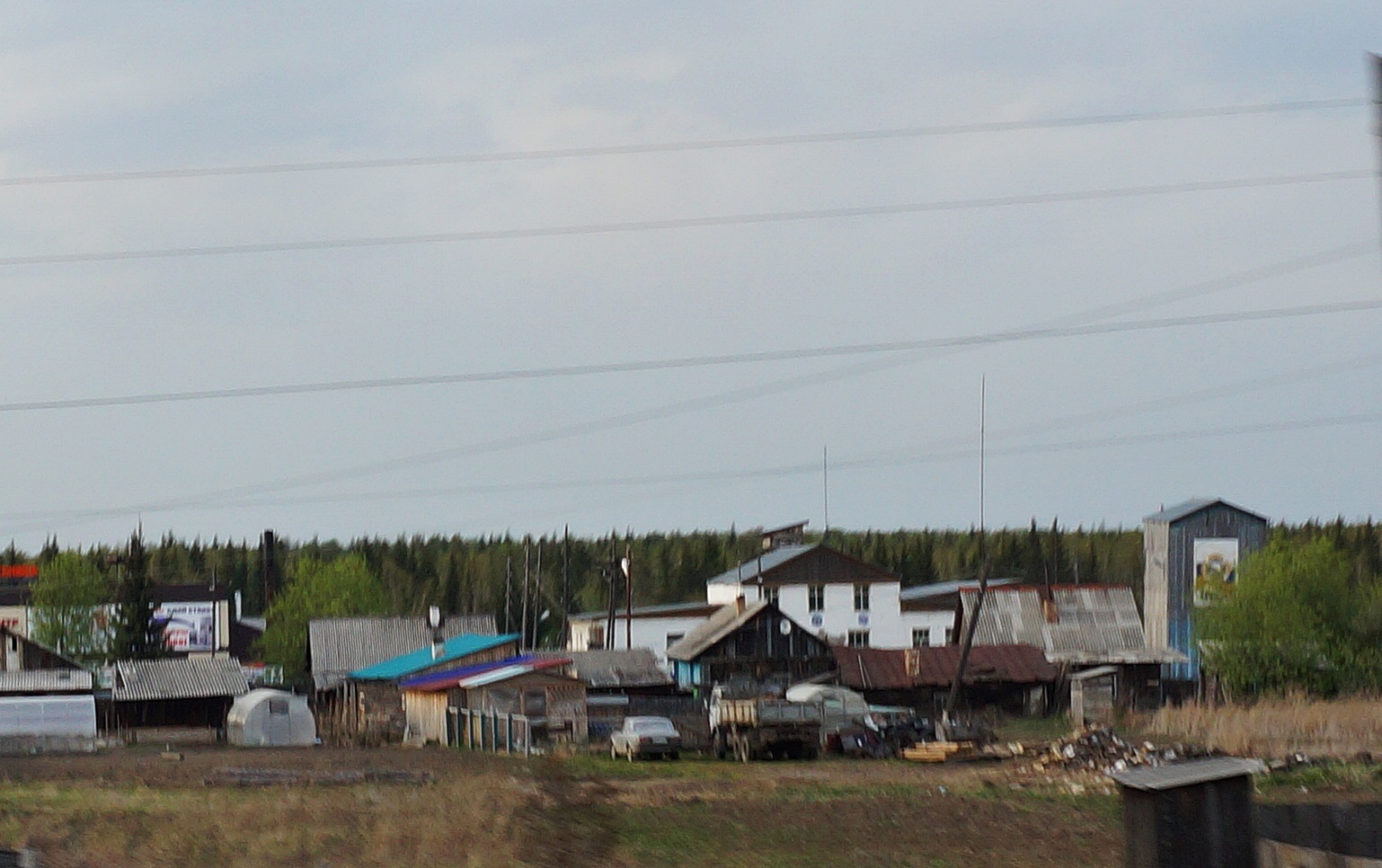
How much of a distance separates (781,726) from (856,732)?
3.51 meters

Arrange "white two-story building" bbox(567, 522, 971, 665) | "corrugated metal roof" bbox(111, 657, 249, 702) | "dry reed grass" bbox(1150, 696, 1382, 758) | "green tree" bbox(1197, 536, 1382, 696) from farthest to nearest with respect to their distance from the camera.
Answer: "white two-story building" bbox(567, 522, 971, 665) → "corrugated metal roof" bbox(111, 657, 249, 702) → "green tree" bbox(1197, 536, 1382, 696) → "dry reed grass" bbox(1150, 696, 1382, 758)

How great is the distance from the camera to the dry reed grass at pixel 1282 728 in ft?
149

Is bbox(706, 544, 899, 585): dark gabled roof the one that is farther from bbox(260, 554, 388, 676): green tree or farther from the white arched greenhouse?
the white arched greenhouse

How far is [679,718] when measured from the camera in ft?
193

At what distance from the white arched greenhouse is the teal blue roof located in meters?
3.71

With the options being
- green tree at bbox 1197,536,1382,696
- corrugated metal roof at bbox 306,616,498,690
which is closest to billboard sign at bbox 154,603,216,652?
corrugated metal roof at bbox 306,616,498,690

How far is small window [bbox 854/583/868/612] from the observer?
101 metres

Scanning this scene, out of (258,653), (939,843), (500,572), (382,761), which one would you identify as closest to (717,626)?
(382,761)

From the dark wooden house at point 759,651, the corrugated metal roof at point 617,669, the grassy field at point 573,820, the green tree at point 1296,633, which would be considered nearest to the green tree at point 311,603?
the corrugated metal roof at point 617,669

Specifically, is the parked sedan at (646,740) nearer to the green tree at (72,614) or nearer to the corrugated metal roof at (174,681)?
the corrugated metal roof at (174,681)

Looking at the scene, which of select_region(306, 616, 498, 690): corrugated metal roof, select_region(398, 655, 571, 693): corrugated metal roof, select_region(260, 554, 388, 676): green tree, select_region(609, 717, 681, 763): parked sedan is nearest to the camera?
select_region(609, 717, 681, 763): parked sedan

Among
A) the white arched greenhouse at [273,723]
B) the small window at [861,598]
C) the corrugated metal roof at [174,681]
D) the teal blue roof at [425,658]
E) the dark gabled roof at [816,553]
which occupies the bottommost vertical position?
the white arched greenhouse at [273,723]

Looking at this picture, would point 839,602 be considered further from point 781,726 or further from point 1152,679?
point 781,726

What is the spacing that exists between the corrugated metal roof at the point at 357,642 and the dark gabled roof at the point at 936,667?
69.3ft
